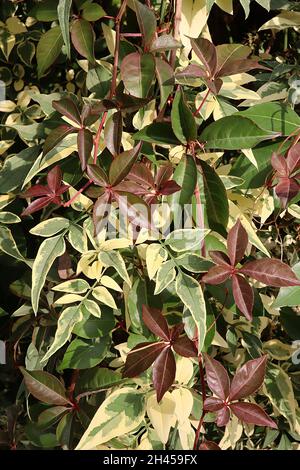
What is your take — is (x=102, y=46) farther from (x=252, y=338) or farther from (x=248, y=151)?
(x=252, y=338)

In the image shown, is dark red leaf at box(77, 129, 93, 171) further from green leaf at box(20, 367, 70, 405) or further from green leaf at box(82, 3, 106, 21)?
green leaf at box(20, 367, 70, 405)

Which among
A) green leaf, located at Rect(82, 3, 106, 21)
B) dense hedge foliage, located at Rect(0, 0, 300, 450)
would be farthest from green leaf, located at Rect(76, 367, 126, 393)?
green leaf, located at Rect(82, 3, 106, 21)

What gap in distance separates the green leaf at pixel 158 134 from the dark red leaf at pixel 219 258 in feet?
0.58

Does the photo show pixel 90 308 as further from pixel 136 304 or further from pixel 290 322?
pixel 290 322

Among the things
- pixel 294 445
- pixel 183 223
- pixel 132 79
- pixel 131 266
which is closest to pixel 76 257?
pixel 131 266

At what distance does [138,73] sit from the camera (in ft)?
2.83

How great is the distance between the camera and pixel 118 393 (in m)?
0.91

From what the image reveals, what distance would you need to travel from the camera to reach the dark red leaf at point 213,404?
0.84 m

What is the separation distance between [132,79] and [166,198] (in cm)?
18

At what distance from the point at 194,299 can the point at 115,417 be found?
0.71 feet

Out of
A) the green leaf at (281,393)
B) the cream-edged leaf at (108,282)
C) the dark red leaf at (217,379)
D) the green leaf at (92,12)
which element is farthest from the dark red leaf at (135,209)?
the green leaf at (281,393)

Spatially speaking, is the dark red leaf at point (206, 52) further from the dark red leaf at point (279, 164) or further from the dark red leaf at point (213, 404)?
the dark red leaf at point (213, 404)

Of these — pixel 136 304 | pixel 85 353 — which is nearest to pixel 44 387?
pixel 85 353
